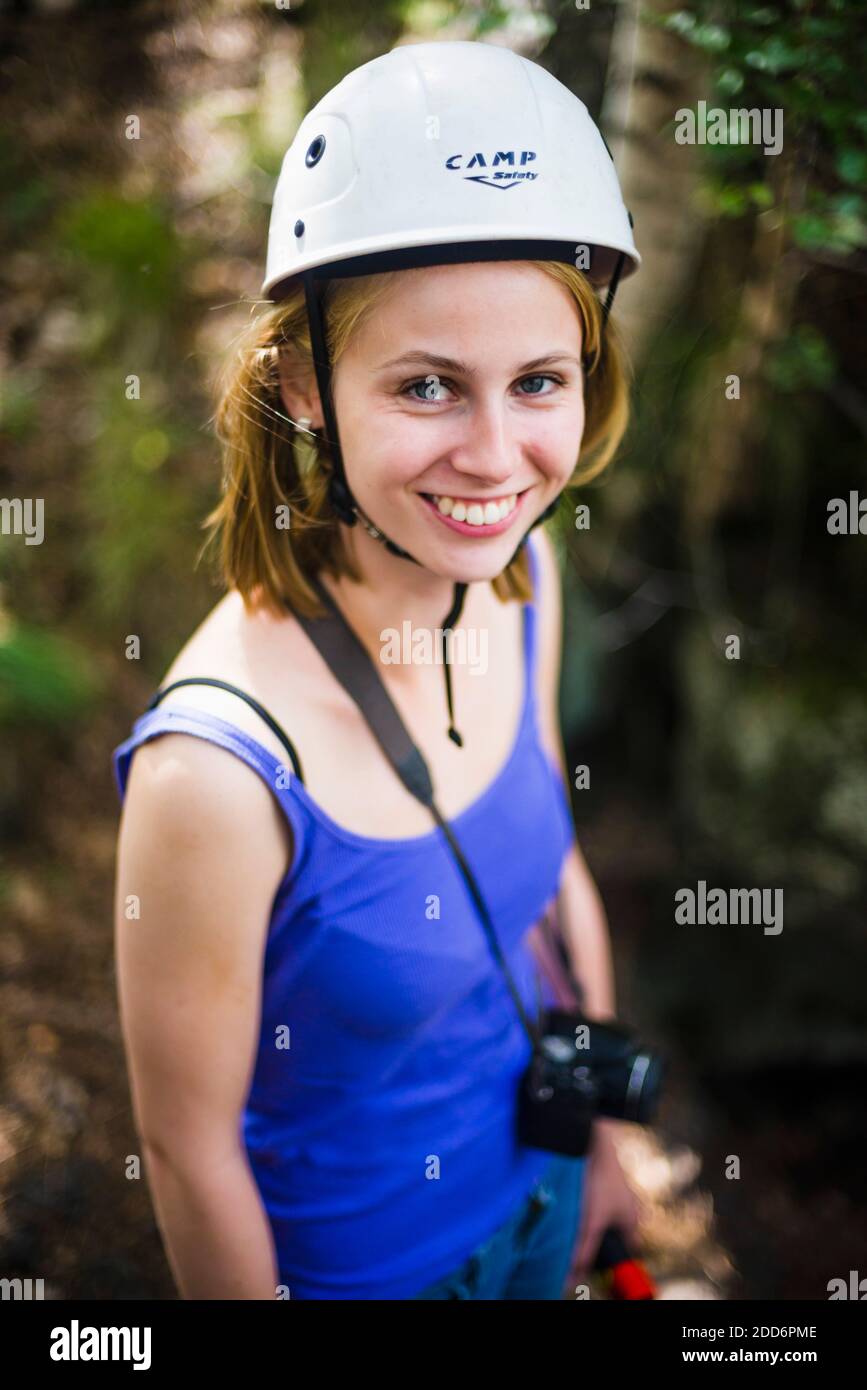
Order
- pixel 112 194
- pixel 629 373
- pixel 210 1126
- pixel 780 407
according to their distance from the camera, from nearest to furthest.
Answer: pixel 210 1126 → pixel 629 373 → pixel 780 407 → pixel 112 194

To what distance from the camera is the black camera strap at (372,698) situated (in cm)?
159

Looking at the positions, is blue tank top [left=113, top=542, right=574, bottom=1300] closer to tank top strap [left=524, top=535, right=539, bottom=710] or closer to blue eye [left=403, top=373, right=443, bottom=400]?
tank top strap [left=524, top=535, right=539, bottom=710]

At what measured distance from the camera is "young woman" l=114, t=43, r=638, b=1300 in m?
1.34

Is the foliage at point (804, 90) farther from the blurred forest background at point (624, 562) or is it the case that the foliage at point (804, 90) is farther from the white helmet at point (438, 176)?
the white helmet at point (438, 176)

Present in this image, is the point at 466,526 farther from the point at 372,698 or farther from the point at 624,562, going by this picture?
the point at 624,562

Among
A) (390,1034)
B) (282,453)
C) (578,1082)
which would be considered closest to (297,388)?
(282,453)

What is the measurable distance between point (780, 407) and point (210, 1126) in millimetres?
3048

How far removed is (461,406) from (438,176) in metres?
0.31

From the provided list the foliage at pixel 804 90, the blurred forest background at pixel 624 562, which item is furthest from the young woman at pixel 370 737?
the blurred forest background at pixel 624 562

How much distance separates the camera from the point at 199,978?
4.55 feet

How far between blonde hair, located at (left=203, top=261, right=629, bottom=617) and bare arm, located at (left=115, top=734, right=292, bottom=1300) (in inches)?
14.5

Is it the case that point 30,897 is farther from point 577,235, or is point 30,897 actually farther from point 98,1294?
point 577,235
